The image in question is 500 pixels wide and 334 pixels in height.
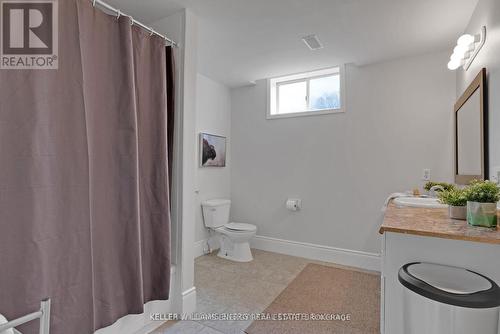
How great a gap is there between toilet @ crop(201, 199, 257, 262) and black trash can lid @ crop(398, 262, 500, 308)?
2.02m

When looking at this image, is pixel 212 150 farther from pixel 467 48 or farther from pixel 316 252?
pixel 467 48

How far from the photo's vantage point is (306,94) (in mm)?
3352

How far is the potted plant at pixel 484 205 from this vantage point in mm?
1186

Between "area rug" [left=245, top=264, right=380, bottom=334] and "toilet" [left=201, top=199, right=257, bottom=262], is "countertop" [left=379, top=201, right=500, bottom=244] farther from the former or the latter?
"toilet" [left=201, top=199, right=257, bottom=262]

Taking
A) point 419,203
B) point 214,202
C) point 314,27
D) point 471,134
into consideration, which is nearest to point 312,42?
point 314,27

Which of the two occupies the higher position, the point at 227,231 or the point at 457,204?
the point at 457,204

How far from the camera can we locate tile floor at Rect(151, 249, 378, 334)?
1.83m

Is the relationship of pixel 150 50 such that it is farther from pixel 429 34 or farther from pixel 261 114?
pixel 429 34

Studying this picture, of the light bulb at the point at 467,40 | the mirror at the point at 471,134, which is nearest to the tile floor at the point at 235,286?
the mirror at the point at 471,134

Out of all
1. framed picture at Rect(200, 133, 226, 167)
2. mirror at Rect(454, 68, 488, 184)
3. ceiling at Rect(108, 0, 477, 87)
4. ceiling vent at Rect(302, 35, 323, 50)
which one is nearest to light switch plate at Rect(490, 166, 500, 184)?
mirror at Rect(454, 68, 488, 184)

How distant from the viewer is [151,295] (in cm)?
176

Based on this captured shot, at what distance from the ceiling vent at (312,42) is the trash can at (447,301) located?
1994 millimetres

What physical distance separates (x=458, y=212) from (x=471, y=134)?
91cm

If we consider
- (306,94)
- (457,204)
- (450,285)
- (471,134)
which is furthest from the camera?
(306,94)
